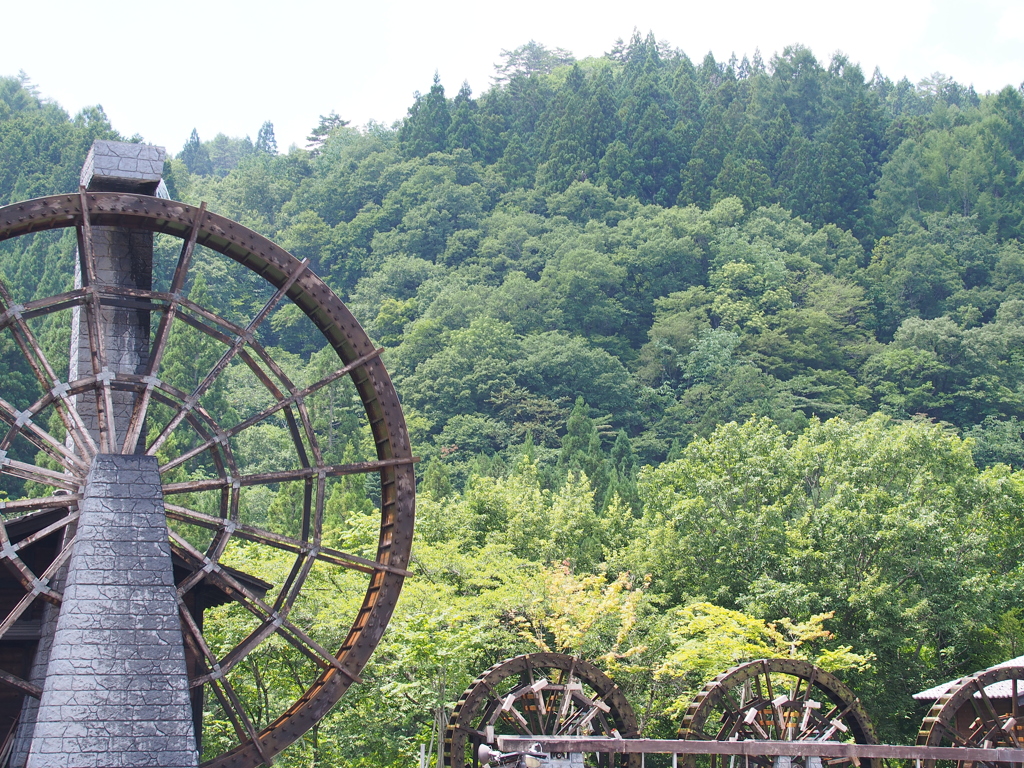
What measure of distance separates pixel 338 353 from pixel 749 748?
26.3 ft

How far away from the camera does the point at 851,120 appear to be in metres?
94.1

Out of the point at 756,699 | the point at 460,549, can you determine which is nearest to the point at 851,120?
the point at 460,549

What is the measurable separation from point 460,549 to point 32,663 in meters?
20.9

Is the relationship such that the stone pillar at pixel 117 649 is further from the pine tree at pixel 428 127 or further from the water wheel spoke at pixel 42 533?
the pine tree at pixel 428 127

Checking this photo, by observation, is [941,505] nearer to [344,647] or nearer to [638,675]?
[638,675]

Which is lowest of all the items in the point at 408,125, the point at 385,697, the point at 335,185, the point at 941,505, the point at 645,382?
the point at 385,697

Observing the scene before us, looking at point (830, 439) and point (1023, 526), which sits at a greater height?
point (830, 439)

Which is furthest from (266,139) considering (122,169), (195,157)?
(122,169)

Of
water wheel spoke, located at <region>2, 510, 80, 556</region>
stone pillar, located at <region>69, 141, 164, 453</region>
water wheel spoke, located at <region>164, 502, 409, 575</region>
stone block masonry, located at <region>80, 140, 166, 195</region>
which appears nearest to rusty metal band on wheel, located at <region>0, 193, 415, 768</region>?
water wheel spoke, located at <region>164, 502, 409, 575</region>

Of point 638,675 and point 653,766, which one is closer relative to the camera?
point 638,675

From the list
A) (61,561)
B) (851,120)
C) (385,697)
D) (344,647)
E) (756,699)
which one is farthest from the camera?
(851,120)

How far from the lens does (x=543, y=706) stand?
63.6 feet

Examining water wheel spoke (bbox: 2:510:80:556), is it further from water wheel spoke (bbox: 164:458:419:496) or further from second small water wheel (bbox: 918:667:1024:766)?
second small water wheel (bbox: 918:667:1024:766)

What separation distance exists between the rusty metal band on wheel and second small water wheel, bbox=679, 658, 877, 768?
17.4ft
